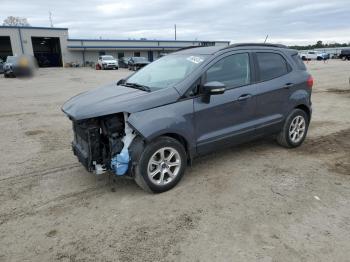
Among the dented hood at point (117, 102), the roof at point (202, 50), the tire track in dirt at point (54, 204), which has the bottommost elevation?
the tire track in dirt at point (54, 204)

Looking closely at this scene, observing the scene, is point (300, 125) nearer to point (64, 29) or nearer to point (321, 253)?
point (321, 253)

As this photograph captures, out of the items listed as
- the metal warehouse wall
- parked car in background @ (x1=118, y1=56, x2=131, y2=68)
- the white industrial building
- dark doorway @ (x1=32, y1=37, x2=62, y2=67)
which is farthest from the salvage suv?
dark doorway @ (x1=32, y1=37, x2=62, y2=67)

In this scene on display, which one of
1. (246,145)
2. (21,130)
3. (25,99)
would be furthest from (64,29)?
(246,145)

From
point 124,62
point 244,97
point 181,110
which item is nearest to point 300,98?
point 244,97

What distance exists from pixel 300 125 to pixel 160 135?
3.02m

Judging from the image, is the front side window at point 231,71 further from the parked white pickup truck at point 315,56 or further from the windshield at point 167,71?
the parked white pickup truck at point 315,56

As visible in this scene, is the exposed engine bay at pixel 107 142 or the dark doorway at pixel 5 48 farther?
the dark doorway at pixel 5 48

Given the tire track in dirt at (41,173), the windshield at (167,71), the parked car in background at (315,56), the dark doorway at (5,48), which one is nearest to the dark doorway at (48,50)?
the dark doorway at (5,48)

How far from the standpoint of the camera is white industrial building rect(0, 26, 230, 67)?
4569 centimetres

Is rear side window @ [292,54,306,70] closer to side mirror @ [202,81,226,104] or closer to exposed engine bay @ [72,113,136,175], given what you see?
side mirror @ [202,81,226,104]

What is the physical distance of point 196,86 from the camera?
4207mm

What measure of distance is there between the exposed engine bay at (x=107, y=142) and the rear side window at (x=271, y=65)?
2.41 m

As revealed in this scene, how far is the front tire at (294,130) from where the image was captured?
5.46 m

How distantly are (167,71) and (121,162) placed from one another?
165 centimetres
